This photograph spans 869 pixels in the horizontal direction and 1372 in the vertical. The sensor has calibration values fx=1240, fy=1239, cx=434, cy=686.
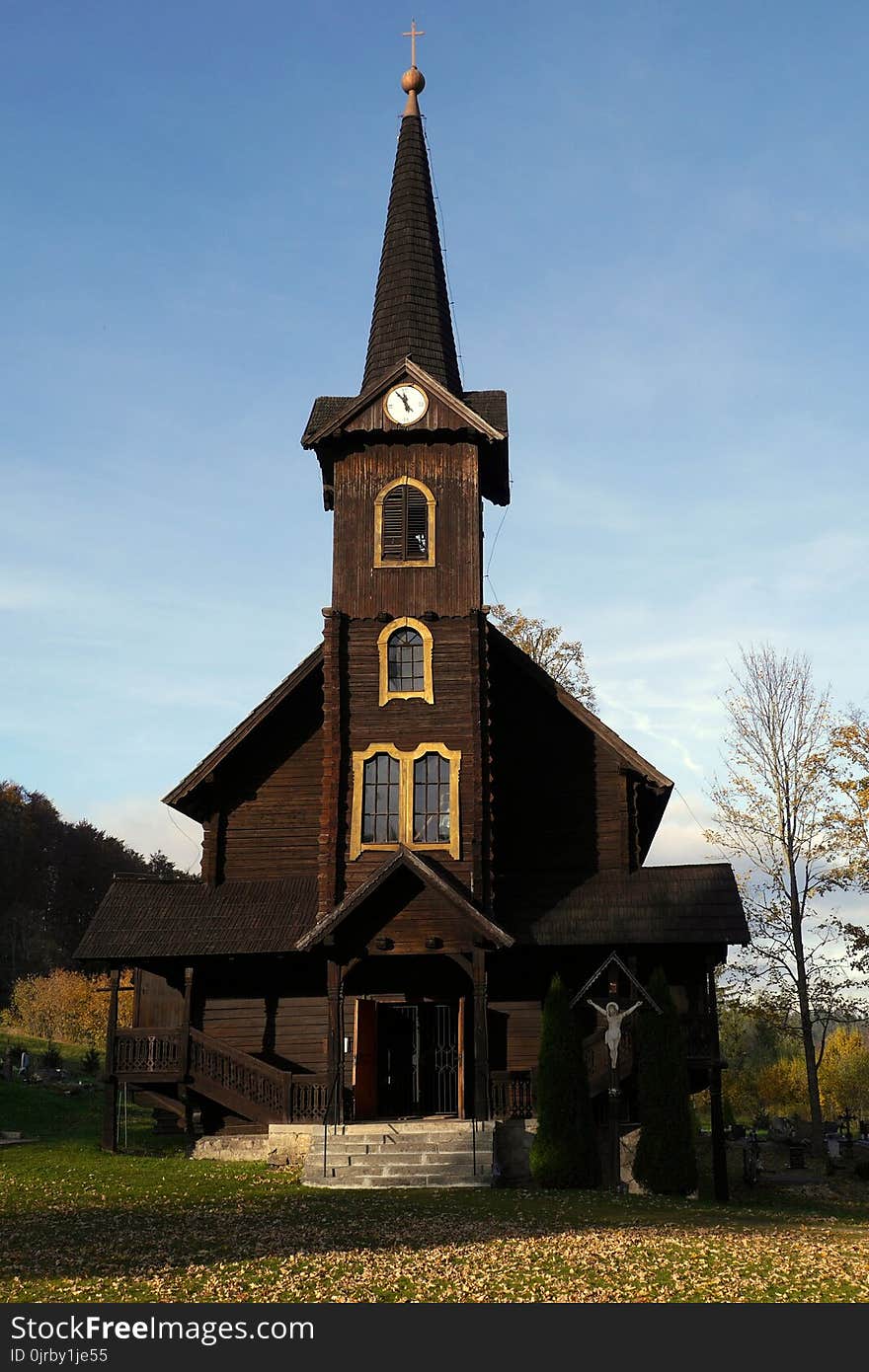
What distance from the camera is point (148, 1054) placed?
933 inches

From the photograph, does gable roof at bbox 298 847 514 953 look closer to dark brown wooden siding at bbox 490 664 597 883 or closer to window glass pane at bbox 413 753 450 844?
window glass pane at bbox 413 753 450 844

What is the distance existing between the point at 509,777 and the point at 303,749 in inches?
176

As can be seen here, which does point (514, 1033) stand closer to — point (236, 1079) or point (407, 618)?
point (236, 1079)

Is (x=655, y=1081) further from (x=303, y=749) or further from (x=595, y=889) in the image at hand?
(x=303, y=749)

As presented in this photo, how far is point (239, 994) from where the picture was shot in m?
25.1

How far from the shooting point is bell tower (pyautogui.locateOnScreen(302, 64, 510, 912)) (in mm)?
24266

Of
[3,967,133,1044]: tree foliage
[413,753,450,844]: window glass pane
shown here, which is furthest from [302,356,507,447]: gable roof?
[3,967,133,1044]: tree foliage

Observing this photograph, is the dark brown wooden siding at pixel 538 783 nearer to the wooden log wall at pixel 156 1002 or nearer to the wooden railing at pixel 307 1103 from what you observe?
the wooden railing at pixel 307 1103

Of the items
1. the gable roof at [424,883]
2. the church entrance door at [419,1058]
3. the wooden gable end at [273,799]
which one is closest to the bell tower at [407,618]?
the gable roof at [424,883]

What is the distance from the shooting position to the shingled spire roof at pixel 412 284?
28.0m

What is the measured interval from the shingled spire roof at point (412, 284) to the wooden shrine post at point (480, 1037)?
12.6 m

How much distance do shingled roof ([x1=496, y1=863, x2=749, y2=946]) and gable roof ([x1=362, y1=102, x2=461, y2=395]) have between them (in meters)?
11.3

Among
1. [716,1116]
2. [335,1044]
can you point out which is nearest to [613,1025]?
[716,1116]
